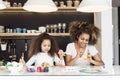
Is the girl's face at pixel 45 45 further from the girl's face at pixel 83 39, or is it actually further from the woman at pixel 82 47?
the girl's face at pixel 83 39

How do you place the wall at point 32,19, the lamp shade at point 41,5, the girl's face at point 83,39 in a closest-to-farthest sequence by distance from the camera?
the lamp shade at point 41,5 < the girl's face at point 83,39 < the wall at point 32,19

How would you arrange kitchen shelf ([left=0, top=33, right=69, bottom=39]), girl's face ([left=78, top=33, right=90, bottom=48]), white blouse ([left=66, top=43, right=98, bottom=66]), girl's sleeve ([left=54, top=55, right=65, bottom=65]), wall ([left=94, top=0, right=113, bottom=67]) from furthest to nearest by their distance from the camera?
kitchen shelf ([left=0, top=33, right=69, bottom=39]) < wall ([left=94, top=0, right=113, bottom=67]) < girl's face ([left=78, top=33, right=90, bottom=48]) < white blouse ([left=66, top=43, right=98, bottom=66]) < girl's sleeve ([left=54, top=55, right=65, bottom=65])

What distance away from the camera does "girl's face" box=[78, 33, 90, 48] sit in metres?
2.62

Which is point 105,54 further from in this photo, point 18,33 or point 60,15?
point 18,33

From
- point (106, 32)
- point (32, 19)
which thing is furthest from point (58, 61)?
point (32, 19)

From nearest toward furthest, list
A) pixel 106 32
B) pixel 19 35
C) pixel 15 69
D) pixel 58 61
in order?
pixel 15 69, pixel 58 61, pixel 106 32, pixel 19 35

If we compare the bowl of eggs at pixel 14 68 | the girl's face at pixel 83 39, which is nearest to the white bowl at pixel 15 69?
the bowl of eggs at pixel 14 68

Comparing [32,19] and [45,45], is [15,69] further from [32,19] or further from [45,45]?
[32,19]

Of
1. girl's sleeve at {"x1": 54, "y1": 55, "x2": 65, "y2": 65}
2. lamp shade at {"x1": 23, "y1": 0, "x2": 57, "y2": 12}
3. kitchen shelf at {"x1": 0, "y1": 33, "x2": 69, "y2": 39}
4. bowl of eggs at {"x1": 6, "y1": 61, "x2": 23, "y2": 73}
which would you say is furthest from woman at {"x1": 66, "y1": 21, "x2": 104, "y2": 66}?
kitchen shelf at {"x1": 0, "y1": 33, "x2": 69, "y2": 39}

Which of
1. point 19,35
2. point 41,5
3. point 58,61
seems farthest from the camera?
point 19,35

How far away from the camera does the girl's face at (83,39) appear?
2620 millimetres

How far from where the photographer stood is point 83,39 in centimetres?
262

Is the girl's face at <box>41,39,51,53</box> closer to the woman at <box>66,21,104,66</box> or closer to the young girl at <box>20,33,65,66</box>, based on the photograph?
the young girl at <box>20,33,65,66</box>
